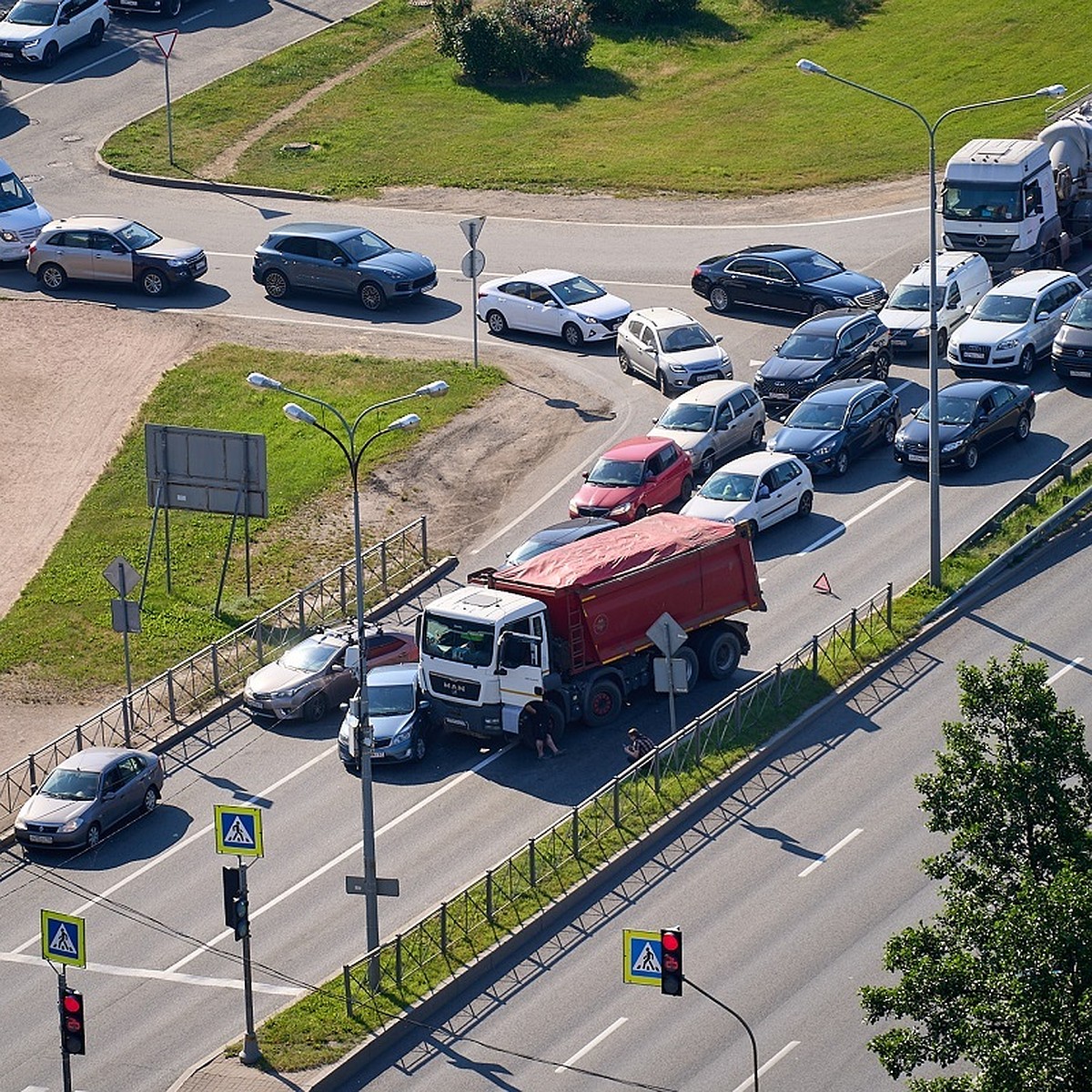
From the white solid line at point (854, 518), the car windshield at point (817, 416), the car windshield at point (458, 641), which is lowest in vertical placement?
the white solid line at point (854, 518)

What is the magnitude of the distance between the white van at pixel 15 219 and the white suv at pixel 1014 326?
26.5 metres

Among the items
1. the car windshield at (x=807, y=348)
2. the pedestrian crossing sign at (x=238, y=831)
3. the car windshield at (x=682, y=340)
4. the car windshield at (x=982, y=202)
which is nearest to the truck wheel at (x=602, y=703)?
the pedestrian crossing sign at (x=238, y=831)

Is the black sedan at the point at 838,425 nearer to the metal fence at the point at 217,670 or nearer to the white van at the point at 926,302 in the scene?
the white van at the point at 926,302

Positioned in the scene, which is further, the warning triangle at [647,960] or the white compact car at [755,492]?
the white compact car at [755,492]

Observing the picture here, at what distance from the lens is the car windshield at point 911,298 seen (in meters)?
53.0

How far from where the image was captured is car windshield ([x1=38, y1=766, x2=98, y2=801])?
121ft

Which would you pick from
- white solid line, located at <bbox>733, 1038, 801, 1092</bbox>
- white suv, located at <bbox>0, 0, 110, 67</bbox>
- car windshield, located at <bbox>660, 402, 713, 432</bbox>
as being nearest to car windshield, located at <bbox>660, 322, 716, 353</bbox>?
car windshield, located at <bbox>660, 402, 713, 432</bbox>

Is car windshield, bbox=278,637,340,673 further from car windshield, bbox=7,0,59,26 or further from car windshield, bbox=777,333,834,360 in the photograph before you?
car windshield, bbox=7,0,59,26

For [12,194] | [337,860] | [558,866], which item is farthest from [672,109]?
[558,866]

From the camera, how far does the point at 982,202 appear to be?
5616 centimetres

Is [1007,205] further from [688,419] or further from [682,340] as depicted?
[688,419]

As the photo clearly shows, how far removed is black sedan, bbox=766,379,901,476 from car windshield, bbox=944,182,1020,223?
32.3ft

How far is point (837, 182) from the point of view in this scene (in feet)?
210

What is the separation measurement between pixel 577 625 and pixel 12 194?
30835mm
